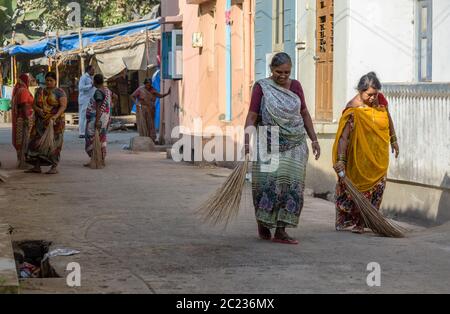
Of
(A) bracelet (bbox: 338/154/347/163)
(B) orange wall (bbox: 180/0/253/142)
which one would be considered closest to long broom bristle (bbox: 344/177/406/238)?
(A) bracelet (bbox: 338/154/347/163)

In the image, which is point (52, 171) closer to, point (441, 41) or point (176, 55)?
point (441, 41)

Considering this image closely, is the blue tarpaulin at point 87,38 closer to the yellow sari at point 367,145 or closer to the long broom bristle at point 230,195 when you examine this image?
the yellow sari at point 367,145

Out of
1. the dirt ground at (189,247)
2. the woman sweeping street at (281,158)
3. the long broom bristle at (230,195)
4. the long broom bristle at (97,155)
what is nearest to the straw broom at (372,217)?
the dirt ground at (189,247)

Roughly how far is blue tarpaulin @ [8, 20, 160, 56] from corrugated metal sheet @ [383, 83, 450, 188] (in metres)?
16.3

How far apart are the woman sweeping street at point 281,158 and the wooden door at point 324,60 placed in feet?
14.9

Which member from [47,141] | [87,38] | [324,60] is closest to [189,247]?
[324,60]

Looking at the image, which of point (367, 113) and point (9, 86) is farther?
point (9, 86)

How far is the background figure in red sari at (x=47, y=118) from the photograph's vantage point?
13875 millimetres

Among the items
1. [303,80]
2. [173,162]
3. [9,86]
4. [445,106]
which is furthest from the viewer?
[9,86]
